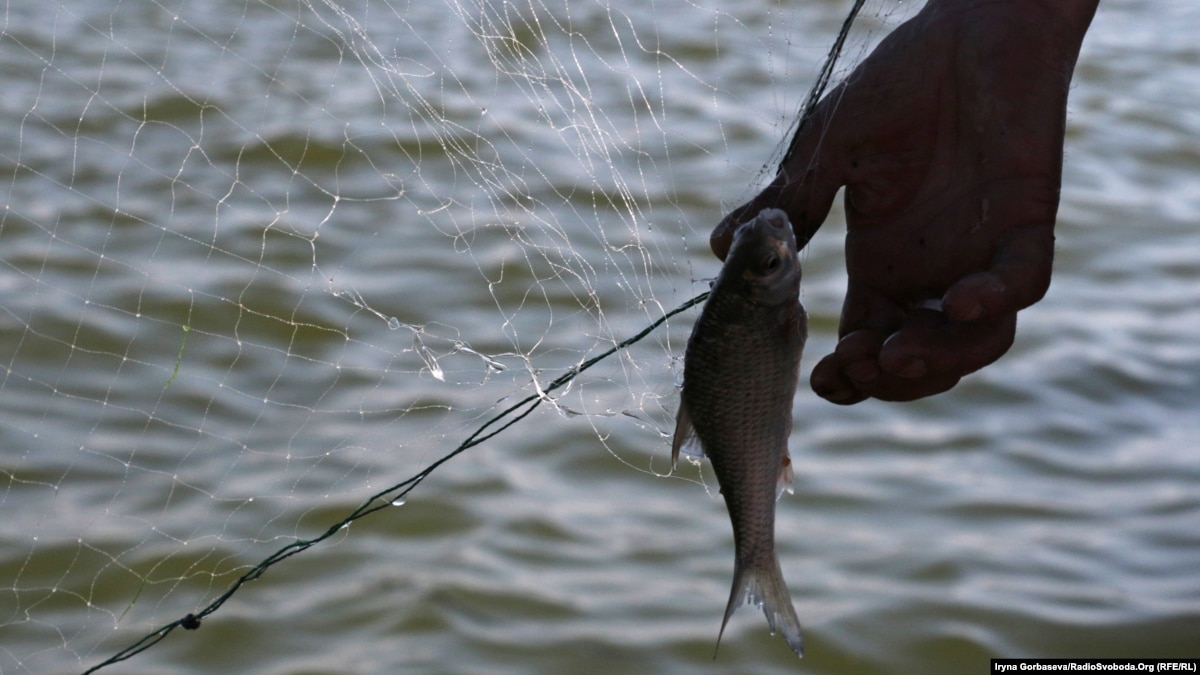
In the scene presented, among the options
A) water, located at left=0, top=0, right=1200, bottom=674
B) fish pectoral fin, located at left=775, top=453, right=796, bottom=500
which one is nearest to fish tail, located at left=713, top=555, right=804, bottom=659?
fish pectoral fin, located at left=775, top=453, right=796, bottom=500

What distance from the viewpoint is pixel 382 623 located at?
517cm

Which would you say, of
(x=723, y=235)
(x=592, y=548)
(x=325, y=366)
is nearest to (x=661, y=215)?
(x=325, y=366)

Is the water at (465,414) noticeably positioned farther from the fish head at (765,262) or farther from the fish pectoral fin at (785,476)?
the fish head at (765,262)

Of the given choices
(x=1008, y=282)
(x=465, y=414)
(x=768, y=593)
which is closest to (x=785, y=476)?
(x=768, y=593)

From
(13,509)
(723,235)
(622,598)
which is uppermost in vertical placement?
(723,235)

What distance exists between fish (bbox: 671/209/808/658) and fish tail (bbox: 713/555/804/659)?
0.07 feet

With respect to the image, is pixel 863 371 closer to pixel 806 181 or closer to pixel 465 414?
pixel 806 181

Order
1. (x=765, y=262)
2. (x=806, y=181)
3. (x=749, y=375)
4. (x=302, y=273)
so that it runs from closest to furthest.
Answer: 1. (x=765, y=262)
2. (x=749, y=375)
3. (x=806, y=181)
4. (x=302, y=273)

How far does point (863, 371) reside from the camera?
3408 millimetres

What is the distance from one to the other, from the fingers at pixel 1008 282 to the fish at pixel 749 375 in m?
0.34

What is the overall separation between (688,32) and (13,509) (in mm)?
6584

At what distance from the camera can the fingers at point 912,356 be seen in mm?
3318

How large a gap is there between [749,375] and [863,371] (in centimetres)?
38

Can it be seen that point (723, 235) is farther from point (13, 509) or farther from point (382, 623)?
point (13, 509)
